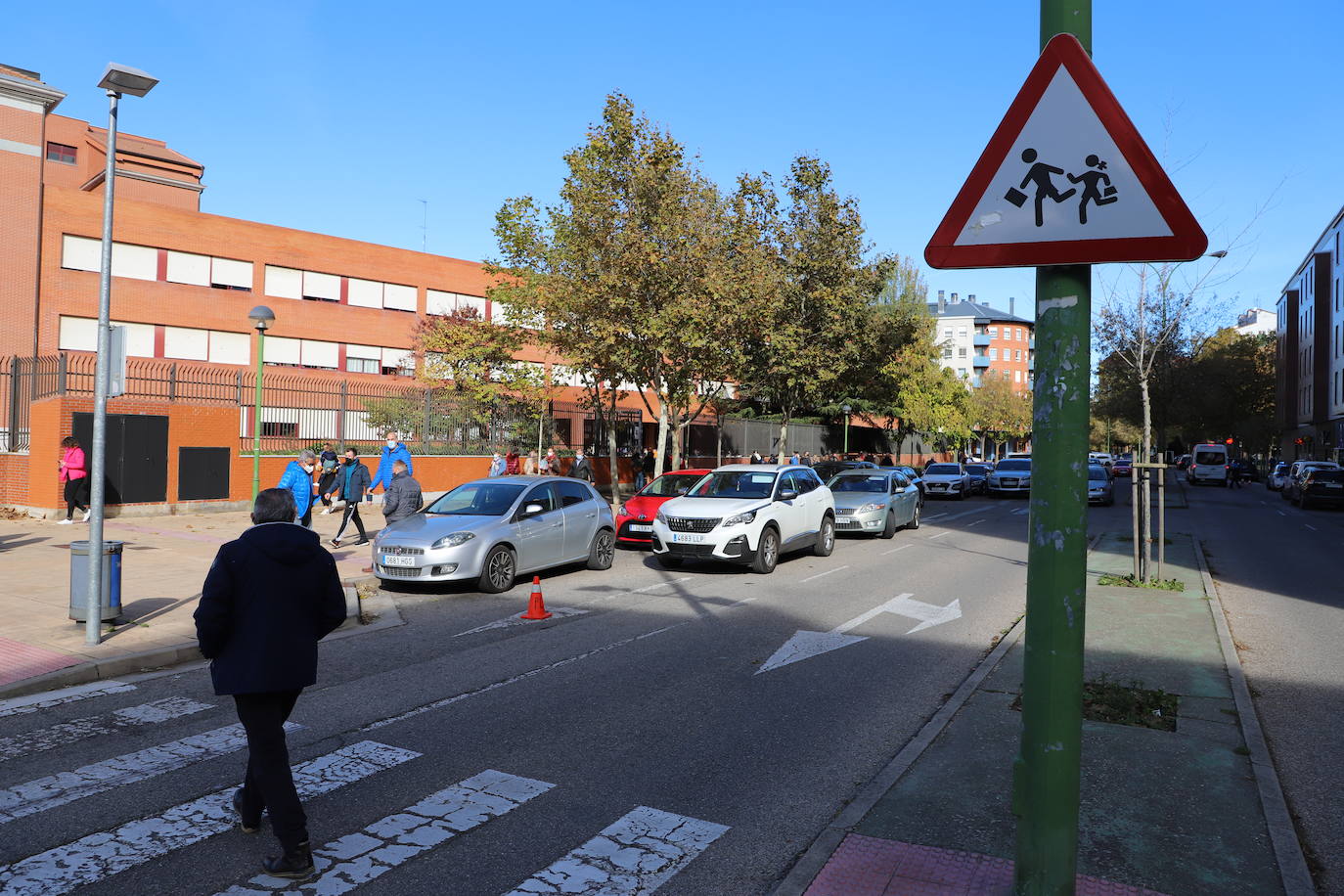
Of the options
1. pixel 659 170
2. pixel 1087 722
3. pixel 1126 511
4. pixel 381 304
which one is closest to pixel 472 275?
pixel 381 304

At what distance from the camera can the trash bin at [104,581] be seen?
890 cm

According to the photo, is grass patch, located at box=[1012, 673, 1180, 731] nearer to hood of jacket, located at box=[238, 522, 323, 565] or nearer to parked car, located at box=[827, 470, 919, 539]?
hood of jacket, located at box=[238, 522, 323, 565]

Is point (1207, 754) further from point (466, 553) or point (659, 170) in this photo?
point (659, 170)

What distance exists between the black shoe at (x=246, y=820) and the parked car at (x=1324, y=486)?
1485 inches

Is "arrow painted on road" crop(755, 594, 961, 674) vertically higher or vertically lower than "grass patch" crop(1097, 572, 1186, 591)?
lower

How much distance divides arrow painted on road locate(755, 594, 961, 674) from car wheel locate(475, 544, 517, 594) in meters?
4.22

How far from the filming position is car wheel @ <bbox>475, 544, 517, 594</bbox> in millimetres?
11930

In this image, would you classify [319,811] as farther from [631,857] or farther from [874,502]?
[874,502]

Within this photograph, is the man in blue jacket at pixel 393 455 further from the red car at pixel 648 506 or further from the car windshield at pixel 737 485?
the car windshield at pixel 737 485

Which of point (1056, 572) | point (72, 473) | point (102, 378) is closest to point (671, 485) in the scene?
point (102, 378)

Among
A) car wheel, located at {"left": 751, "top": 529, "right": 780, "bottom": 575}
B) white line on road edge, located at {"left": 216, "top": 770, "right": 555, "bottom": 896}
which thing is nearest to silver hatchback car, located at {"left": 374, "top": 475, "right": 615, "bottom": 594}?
car wheel, located at {"left": 751, "top": 529, "right": 780, "bottom": 575}

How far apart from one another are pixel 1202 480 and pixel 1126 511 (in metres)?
29.1

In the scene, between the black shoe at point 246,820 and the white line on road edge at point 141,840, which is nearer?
the white line on road edge at point 141,840

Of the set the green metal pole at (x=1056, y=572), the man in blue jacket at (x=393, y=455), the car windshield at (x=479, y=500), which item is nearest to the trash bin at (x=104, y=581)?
the car windshield at (x=479, y=500)
